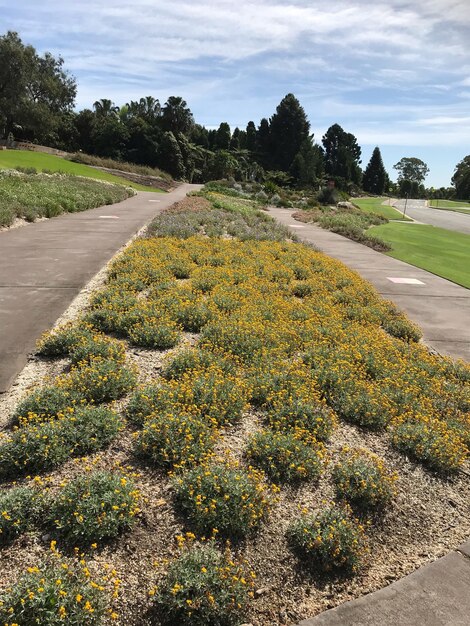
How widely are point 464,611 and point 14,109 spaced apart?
223 feet

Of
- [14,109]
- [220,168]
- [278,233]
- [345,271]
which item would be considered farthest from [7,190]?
[220,168]

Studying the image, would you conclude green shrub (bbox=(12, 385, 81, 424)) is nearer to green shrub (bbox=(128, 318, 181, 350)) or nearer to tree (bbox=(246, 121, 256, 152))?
green shrub (bbox=(128, 318, 181, 350))

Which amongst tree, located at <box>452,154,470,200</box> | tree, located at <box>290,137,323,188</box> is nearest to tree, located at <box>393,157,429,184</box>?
tree, located at <box>452,154,470,200</box>

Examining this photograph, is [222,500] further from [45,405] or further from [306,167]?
[306,167]

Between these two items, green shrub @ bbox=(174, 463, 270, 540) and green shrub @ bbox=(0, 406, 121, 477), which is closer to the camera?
green shrub @ bbox=(174, 463, 270, 540)

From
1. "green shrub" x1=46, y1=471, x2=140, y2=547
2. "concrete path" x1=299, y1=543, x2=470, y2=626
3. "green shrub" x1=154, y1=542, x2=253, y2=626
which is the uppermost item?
"green shrub" x1=46, y1=471, x2=140, y2=547

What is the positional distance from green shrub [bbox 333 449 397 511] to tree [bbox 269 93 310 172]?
107763mm

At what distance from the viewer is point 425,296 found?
1197 cm

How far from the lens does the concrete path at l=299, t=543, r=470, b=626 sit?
3137 mm

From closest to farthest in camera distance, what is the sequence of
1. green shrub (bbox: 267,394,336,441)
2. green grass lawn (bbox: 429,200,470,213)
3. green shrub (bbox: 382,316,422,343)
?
green shrub (bbox: 267,394,336,441)
green shrub (bbox: 382,316,422,343)
green grass lawn (bbox: 429,200,470,213)

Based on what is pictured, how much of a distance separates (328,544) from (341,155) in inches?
4394

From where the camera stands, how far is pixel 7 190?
2080 cm

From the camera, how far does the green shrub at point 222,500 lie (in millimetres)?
3637

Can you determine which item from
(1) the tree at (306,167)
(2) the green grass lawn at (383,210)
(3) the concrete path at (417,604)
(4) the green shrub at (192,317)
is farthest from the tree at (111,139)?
(3) the concrete path at (417,604)
